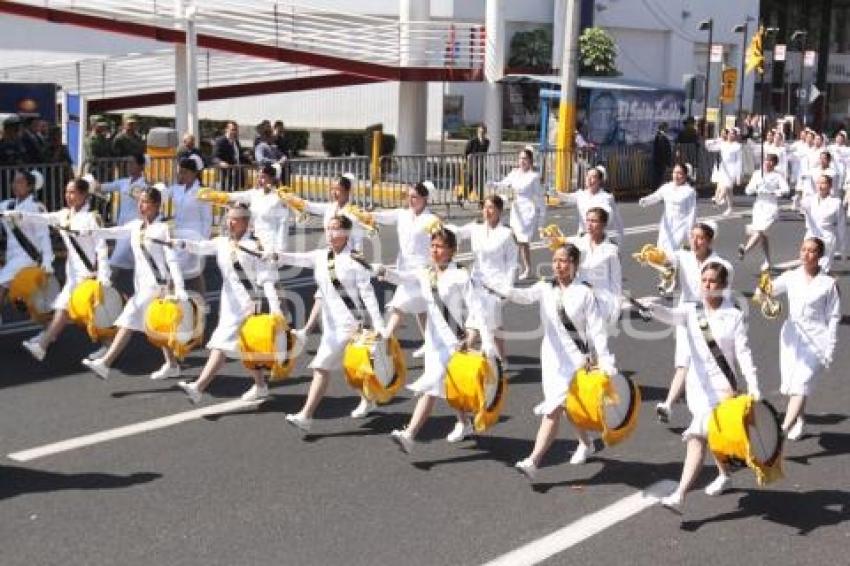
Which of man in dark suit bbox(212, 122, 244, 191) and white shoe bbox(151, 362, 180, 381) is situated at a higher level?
man in dark suit bbox(212, 122, 244, 191)

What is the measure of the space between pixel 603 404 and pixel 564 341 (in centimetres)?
51

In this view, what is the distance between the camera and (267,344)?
30.6 ft

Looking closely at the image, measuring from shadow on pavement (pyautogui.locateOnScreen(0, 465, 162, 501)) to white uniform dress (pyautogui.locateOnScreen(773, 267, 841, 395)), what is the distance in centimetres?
456

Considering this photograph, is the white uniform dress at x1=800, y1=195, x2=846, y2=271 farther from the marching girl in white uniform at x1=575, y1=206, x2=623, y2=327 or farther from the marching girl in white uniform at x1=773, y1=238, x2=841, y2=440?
the marching girl in white uniform at x1=773, y1=238, x2=841, y2=440

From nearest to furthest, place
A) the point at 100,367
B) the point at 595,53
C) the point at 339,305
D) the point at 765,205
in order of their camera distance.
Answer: the point at 339,305
the point at 100,367
the point at 765,205
the point at 595,53

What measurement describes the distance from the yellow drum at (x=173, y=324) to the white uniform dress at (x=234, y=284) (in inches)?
20.2

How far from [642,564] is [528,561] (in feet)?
2.07

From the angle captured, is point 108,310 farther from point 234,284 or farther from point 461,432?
point 461,432

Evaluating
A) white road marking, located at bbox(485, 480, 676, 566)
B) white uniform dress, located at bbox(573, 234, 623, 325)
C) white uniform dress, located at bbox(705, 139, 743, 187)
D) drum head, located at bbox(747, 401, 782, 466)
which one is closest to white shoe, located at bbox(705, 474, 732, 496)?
white road marking, located at bbox(485, 480, 676, 566)

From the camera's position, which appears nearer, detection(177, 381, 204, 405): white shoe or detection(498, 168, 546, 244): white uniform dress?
detection(177, 381, 204, 405): white shoe

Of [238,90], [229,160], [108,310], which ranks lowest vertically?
[108,310]

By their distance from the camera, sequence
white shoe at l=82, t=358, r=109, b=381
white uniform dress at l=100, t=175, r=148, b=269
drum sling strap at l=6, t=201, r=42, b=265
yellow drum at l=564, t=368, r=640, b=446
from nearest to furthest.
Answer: yellow drum at l=564, t=368, r=640, b=446
white shoe at l=82, t=358, r=109, b=381
drum sling strap at l=6, t=201, r=42, b=265
white uniform dress at l=100, t=175, r=148, b=269

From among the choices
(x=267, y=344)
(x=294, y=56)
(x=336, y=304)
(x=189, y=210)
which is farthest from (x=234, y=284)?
(x=294, y=56)

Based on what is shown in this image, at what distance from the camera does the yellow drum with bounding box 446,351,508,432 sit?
8172 millimetres
